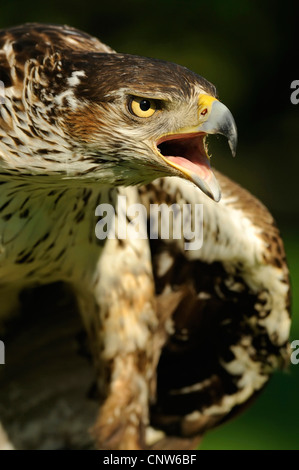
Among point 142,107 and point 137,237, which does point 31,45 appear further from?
point 137,237

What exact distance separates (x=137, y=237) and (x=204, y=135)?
69 cm

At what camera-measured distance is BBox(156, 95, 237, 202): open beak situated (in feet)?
6.96

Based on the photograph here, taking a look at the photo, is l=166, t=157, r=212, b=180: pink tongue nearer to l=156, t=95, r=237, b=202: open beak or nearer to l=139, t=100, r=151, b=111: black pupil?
l=156, t=95, r=237, b=202: open beak

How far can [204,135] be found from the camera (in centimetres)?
222

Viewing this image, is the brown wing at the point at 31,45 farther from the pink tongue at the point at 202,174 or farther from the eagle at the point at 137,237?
the pink tongue at the point at 202,174

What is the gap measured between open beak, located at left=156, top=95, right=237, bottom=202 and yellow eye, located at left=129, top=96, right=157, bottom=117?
0.21 feet

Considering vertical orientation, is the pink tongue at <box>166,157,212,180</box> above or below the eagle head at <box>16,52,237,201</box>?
below

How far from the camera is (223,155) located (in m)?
8.39

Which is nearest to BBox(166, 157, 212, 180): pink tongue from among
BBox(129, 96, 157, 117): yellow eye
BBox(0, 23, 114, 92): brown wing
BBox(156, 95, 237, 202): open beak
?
BBox(156, 95, 237, 202): open beak

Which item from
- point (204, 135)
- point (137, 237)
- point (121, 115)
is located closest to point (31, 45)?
point (121, 115)

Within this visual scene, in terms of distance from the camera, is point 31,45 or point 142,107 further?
point 31,45

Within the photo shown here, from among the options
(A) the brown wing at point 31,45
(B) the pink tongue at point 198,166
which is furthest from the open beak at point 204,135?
(A) the brown wing at point 31,45

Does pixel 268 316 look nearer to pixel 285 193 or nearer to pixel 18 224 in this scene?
pixel 18 224

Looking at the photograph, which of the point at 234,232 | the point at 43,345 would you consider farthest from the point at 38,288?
the point at 234,232
